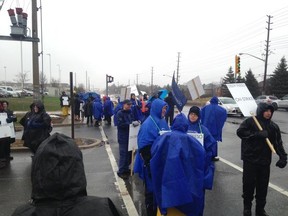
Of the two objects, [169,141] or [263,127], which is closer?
[169,141]

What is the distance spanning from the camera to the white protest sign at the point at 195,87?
6.70m

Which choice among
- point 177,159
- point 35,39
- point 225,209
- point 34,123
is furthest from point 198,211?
point 35,39

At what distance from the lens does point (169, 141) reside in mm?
3760

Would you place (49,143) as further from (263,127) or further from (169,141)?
(263,127)

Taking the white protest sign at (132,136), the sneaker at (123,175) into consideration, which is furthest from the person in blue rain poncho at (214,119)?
the sneaker at (123,175)

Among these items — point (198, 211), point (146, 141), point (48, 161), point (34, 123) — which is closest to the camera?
point (48, 161)

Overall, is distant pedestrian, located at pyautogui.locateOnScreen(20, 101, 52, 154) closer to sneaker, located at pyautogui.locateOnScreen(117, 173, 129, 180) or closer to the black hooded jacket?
sneaker, located at pyautogui.locateOnScreen(117, 173, 129, 180)

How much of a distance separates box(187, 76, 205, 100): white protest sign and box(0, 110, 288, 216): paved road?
182 cm

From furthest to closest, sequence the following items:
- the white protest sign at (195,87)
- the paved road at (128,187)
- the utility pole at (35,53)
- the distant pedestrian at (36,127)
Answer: the utility pole at (35,53), the distant pedestrian at (36,127), the white protest sign at (195,87), the paved road at (128,187)

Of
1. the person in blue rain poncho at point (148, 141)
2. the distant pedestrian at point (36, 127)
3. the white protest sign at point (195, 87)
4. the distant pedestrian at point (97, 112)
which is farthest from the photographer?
the distant pedestrian at point (97, 112)

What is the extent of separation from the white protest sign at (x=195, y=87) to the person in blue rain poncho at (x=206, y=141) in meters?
1.06

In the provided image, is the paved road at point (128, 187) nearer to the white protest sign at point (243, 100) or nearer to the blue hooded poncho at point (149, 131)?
the blue hooded poncho at point (149, 131)

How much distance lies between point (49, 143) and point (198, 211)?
2.63 metres

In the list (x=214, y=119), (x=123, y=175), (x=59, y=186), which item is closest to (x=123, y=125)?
(x=123, y=175)
